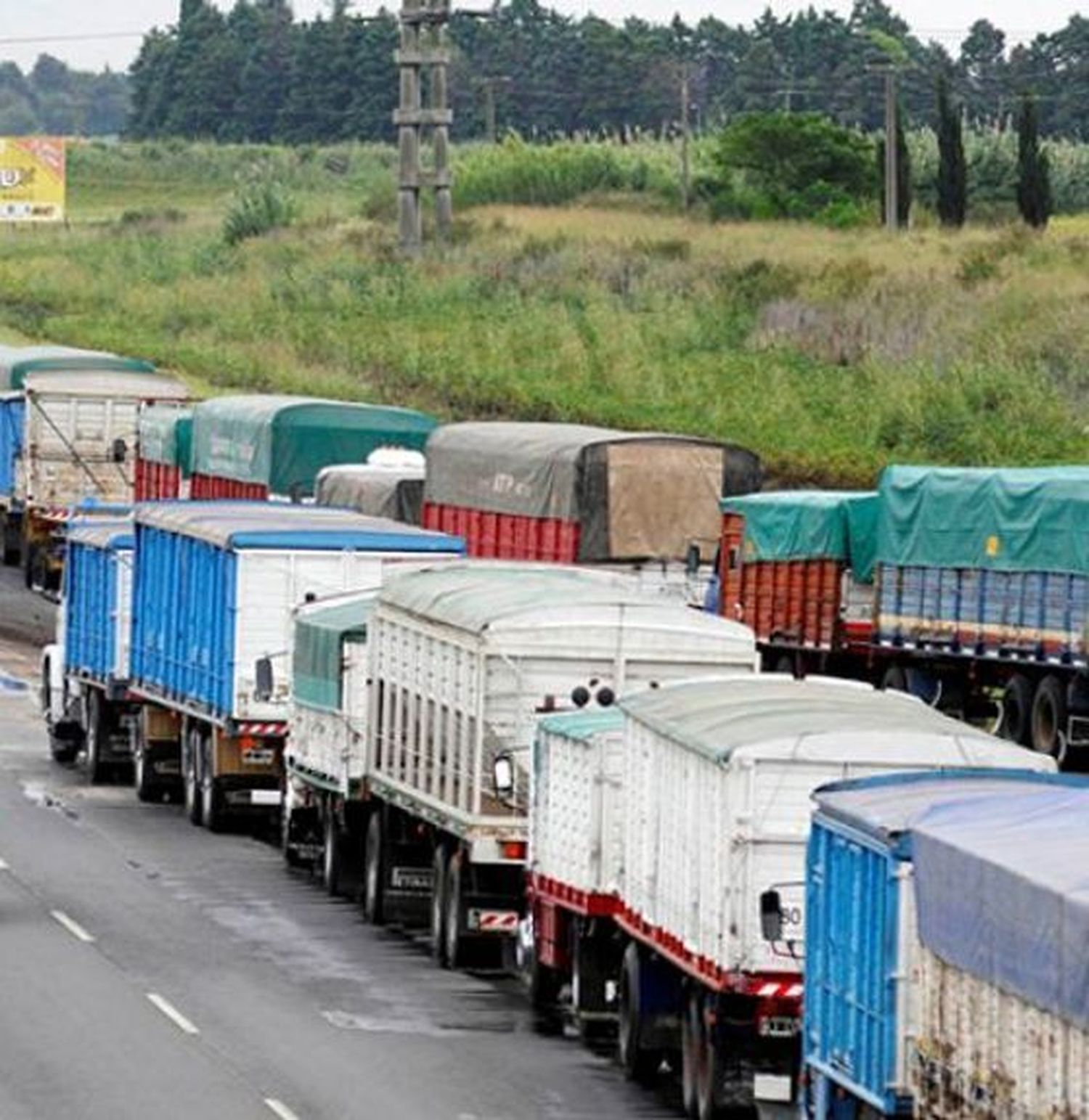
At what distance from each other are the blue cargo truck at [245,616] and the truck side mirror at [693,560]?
7.89 m

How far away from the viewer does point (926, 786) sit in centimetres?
2123

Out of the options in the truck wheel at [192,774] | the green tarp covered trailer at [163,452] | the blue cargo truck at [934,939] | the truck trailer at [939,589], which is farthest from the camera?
the green tarp covered trailer at [163,452]

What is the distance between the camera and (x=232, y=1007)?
97.3 feet

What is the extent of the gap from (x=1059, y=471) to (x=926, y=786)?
25.1 metres

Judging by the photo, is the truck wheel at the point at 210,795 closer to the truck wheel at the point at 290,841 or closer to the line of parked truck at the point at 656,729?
the line of parked truck at the point at 656,729

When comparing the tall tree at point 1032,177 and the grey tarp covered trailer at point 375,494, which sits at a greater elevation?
the tall tree at point 1032,177

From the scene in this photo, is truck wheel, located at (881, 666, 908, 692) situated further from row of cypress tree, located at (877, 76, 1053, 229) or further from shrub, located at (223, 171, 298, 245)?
shrub, located at (223, 171, 298, 245)

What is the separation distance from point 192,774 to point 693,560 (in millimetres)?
10441

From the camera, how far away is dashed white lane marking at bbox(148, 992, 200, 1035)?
2847 cm

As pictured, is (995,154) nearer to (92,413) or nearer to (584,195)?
(584,195)

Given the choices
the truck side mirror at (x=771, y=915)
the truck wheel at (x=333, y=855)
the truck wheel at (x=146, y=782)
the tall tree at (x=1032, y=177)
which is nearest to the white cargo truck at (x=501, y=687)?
the truck wheel at (x=333, y=855)

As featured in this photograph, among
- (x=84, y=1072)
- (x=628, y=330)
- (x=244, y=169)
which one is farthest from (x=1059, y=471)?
(x=244, y=169)

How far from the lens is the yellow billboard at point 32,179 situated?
15300 cm

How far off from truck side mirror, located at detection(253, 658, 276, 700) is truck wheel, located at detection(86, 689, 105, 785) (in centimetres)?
657
